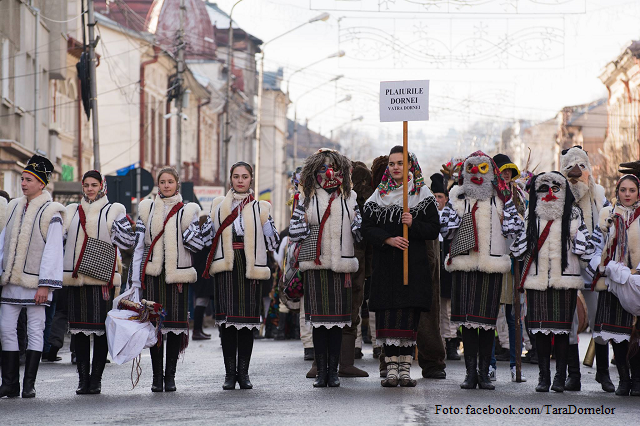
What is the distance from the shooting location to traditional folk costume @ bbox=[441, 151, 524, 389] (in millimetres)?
10211

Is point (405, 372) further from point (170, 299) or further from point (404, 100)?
point (404, 100)

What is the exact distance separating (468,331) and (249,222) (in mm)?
2158

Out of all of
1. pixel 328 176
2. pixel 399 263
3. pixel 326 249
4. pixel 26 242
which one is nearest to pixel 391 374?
pixel 399 263

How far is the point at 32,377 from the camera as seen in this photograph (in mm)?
9969

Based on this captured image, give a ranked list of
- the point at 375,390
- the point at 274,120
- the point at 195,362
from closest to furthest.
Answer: the point at 375,390
the point at 195,362
the point at 274,120

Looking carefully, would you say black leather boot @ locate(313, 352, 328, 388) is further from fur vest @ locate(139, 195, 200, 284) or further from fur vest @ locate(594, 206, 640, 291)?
fur vest @ locate(594, 206, 640, 291)

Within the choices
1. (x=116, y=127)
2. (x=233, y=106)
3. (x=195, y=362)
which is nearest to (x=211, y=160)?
(x=233, y=106)

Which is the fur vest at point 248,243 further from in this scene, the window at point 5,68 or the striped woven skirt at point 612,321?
the window at point 5,68

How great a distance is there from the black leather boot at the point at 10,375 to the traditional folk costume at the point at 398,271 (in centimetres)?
312

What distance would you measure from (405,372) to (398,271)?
2.90 feet

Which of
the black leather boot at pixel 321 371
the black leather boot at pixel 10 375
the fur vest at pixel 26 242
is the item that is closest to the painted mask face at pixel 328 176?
the black leather boot at pixel 321 371

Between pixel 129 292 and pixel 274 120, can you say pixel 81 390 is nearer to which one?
pixel 129 292

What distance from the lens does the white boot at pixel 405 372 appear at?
10148mm

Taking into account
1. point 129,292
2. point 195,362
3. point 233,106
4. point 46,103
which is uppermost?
point 233,106
